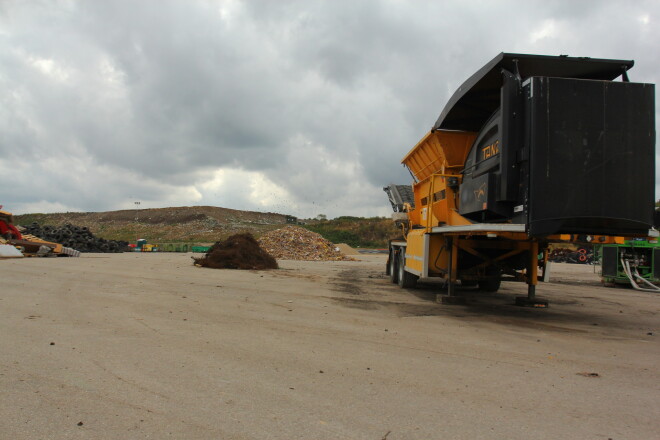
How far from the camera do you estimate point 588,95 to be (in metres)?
6.15

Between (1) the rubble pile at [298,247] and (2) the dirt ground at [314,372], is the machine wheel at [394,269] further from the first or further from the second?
(1) the rubble pile at [298,247]

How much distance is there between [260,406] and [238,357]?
134 cm

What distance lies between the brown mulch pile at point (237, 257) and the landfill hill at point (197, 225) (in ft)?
107

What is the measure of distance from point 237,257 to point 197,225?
49.4m

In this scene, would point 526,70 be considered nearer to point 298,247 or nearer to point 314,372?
point 314,372

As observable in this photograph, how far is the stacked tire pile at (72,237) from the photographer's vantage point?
87.8ft

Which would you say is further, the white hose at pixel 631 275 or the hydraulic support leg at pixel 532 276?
the white hose at pixel 631 275

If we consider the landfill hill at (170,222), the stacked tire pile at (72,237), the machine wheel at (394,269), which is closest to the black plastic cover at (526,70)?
the machine wheel at (394,269)

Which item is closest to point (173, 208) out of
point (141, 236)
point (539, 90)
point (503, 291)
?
point (141, 236)

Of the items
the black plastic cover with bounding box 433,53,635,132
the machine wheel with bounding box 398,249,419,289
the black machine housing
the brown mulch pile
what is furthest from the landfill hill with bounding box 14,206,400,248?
the black machine housing

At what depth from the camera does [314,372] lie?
168 inches

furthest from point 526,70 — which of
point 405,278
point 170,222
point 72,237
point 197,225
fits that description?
point 170,222

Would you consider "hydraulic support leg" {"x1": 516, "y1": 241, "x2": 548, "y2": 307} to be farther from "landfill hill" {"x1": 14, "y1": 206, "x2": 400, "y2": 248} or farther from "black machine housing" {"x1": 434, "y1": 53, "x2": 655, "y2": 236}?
"landfill hill" {"x1": 14, "y1": 206, "x2": 400, "y2": 248}

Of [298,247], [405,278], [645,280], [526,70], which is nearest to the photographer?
[526,70]
